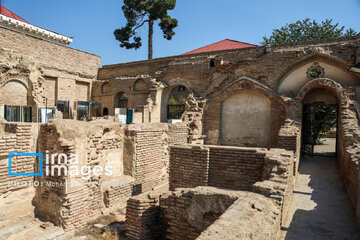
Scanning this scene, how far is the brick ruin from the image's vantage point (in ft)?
14.1

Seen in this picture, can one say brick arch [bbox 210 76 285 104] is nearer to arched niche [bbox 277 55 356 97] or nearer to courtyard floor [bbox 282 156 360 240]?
arched niche [bbox 277 55 356 97]

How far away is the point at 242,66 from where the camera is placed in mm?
12547

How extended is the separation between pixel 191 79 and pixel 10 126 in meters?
9.44

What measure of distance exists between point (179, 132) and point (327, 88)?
6.25 meters

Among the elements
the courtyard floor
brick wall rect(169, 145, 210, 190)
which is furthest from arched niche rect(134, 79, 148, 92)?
the courtyard floor

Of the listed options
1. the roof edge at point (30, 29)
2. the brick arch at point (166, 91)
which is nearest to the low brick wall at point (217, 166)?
the brick arch at point (166, 91)

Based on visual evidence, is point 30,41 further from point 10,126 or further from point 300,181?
point 300,181

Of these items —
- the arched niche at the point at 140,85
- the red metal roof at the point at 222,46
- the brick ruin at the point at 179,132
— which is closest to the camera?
the brick ruin at the point at 179,132

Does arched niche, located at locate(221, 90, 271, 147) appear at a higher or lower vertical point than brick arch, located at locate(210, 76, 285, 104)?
lower

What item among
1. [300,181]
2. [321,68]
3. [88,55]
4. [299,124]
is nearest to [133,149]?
[300,181]

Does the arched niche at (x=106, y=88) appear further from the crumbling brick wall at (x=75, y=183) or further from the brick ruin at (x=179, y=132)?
the crumbling brick wall at (x=75, y=183)

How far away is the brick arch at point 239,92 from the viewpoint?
11281 mm

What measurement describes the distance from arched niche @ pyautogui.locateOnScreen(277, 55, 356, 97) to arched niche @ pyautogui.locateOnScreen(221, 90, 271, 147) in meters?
1.03

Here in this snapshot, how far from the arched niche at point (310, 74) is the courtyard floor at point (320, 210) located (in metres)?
4.17
